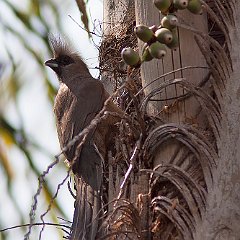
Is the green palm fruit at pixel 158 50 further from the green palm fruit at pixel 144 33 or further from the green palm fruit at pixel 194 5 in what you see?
the green palm fruit at pixel 194 5

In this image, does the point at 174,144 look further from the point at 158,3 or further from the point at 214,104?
the point at 158,3

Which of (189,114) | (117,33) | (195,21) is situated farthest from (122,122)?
(117,33)

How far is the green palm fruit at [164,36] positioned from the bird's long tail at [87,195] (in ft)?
3.50

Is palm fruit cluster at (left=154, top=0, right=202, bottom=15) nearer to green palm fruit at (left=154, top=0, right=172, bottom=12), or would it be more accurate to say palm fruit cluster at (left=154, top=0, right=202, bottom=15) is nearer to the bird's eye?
green palm fruit at (left=154, top=0, right=172, bottom=12)

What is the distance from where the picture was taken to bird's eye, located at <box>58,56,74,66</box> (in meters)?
5.91

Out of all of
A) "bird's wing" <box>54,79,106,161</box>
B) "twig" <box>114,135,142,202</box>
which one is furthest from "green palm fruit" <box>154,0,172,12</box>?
"bird's wing" <box>54,79,106,161</box>

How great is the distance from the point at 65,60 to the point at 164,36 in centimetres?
301

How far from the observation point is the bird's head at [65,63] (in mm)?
5805

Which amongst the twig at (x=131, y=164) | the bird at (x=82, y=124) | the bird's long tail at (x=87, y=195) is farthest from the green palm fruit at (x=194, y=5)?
the bird's long tail at (x=87, y=195)

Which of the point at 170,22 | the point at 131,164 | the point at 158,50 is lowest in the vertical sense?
the point at 131,164

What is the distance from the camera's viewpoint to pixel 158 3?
3146mm

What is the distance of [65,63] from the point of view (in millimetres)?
5910

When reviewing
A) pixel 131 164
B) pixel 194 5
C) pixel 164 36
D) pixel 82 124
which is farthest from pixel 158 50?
pixel 82 124

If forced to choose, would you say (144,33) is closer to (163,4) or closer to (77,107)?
(163,4)
